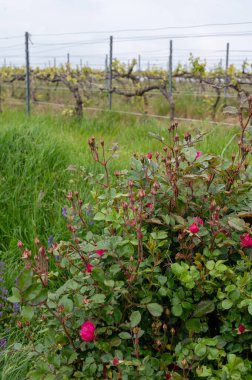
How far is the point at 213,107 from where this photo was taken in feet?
39.2

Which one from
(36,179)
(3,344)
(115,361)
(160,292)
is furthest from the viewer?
(36,179)

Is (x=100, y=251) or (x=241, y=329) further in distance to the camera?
(x=100, y=251)

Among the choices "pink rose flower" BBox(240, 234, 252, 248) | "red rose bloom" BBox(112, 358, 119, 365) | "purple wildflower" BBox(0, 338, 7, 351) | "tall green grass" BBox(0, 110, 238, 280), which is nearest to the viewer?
"red rose bloom" BBox(112, 358, 119, 365)

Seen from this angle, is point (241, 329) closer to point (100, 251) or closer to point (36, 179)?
point (100, 251)

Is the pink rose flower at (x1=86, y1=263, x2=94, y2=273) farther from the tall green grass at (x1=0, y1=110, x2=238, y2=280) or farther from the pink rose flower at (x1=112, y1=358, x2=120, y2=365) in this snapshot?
the tall green grass at (x1=0, y1=110, x2=238, y2=280)

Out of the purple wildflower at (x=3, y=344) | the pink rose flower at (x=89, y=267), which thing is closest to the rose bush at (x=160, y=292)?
the pink rose flower at (x=89, y=267)

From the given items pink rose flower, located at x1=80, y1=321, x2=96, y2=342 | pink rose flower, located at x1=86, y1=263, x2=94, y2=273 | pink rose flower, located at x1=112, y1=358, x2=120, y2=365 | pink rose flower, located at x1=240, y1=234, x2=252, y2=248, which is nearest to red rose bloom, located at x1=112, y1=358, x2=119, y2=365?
pink rose flower, located at x1=112, y1=358, x2=120, y2=365

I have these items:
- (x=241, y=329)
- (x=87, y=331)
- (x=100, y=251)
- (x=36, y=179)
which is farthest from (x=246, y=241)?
(x=36, y=179)

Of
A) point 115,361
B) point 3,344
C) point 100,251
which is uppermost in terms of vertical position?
point 100,251

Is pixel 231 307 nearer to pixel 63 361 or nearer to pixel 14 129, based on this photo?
pixel 63 361

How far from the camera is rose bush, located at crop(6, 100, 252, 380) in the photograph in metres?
1.57

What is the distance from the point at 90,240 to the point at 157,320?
0.43m

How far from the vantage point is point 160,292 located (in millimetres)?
1627

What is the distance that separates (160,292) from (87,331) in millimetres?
277
